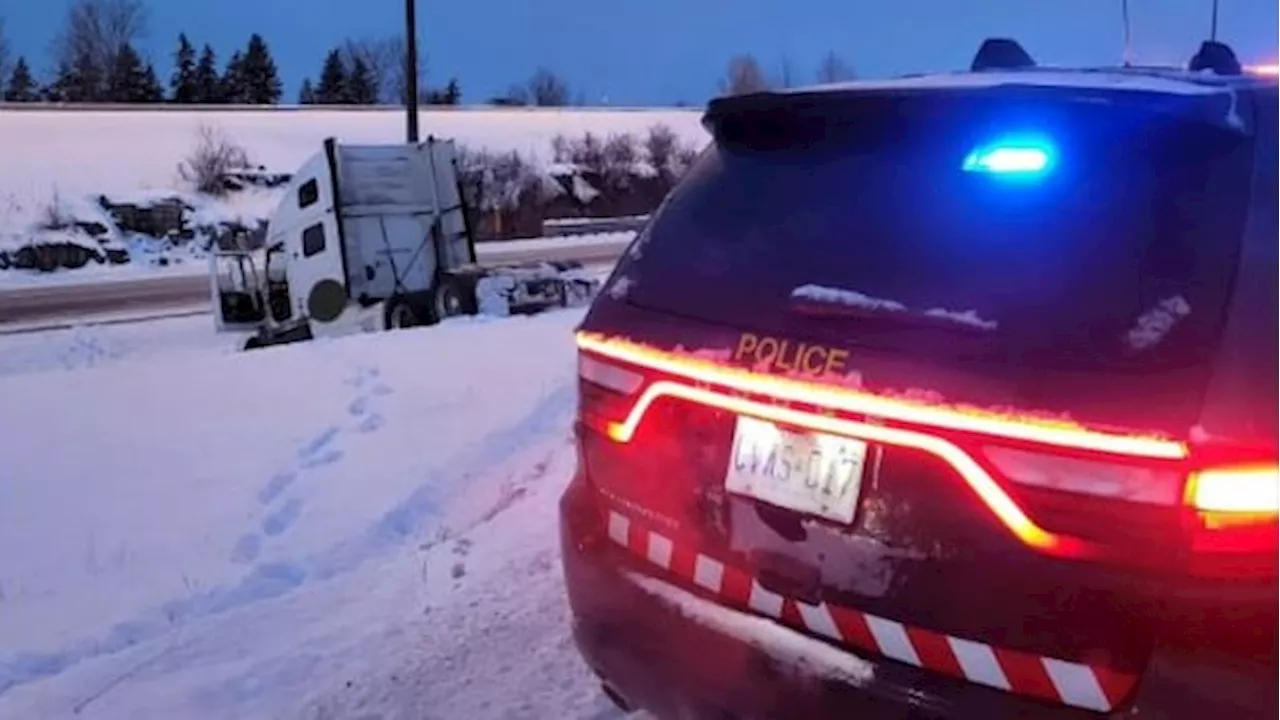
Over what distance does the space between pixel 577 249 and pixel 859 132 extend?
28.9m

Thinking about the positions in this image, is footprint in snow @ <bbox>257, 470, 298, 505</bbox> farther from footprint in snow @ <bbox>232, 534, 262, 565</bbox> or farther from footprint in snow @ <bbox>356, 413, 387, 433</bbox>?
footprint in snow @ <bbox>356, 413, 387, 433</bbox>

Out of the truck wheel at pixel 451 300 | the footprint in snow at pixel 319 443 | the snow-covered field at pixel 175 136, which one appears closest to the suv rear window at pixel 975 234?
the footprint in snow at pixel 319 443

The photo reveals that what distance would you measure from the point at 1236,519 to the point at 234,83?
6891cm

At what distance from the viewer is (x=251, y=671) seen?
399cm

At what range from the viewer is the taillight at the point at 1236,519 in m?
2.03

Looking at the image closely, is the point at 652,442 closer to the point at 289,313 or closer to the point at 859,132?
the point at 859,132

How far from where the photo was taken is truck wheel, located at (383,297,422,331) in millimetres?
15633

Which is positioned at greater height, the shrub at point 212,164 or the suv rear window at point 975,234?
the suv rear window at point 975,234

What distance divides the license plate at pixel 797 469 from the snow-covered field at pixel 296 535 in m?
1.28

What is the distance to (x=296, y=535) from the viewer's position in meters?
5.59

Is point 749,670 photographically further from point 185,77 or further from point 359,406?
point 185,77

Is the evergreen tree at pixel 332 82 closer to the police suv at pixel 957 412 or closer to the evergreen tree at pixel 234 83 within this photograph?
the evergreen tree at pixel 234 83

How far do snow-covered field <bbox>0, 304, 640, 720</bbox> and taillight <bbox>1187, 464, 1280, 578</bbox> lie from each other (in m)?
1.89

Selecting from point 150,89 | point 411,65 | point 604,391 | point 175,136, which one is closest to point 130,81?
point 150,89
